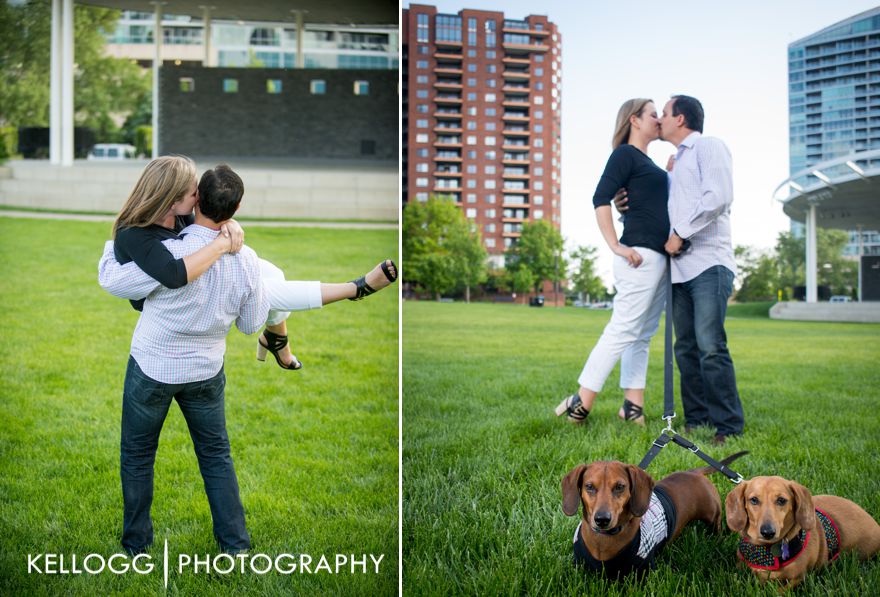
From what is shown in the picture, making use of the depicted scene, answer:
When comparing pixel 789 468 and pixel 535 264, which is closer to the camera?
pixel 789 468

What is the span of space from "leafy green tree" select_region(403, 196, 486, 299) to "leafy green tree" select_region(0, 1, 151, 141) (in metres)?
5.51

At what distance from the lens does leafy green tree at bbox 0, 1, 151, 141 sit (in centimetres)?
927

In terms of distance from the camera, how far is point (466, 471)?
2.32 meters

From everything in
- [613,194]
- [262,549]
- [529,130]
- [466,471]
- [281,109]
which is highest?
[281,109]

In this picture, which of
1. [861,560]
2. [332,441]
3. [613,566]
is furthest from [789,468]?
[332,441]

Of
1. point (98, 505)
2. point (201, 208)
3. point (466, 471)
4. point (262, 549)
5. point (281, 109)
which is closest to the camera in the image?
point (201, 208)

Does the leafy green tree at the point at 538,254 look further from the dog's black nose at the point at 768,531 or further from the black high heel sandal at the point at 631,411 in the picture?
the dog's black nose at the point at 768,531

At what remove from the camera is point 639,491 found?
5.27 feet

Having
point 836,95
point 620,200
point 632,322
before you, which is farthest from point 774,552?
point 836,95

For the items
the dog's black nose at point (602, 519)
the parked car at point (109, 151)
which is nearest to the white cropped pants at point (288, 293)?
the dog's black nose at point (602, 519)

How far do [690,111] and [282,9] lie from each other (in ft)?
37.9

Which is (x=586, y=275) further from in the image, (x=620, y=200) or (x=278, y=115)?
Result: (x=278, y=115)

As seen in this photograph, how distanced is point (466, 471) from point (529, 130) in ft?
4.84

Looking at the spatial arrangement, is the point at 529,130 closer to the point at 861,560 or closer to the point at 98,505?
the point at 861,560
